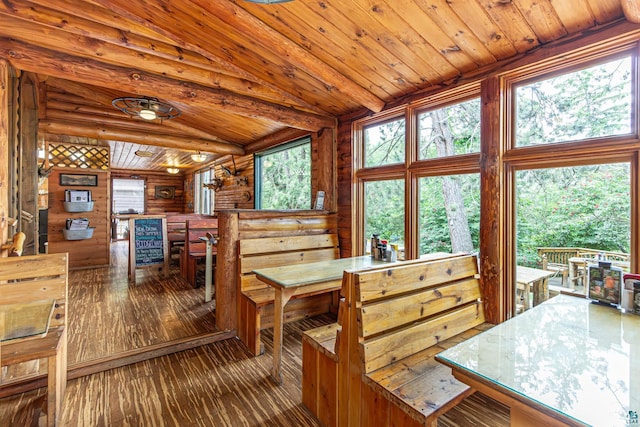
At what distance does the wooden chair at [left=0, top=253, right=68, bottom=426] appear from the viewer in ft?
5.34

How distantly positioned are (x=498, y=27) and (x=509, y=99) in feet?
1.86

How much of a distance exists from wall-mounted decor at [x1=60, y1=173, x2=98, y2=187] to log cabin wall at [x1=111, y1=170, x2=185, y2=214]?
16.1ft

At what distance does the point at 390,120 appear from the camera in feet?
10.8

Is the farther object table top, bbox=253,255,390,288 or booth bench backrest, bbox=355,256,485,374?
table top, bbox=253,255,390,288

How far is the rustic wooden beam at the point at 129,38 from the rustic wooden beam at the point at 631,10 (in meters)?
2.72

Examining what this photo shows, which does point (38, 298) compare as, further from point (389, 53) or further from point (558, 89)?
point (558, 89)

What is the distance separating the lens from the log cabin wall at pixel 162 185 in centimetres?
1080

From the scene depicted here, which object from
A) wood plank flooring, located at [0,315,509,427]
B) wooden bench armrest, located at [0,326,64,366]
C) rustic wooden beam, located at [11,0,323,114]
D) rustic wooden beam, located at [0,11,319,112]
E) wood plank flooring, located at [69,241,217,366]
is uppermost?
rustic wooden beam, located at [11,0,323,114]

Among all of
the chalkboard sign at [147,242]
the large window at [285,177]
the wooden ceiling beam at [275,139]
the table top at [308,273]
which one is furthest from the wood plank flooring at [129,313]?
the wooden ceiling beam at [275,139]

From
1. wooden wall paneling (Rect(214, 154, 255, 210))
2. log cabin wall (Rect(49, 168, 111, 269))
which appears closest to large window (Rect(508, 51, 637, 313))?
wooden wall paneling (Rect(214, 154, 255, 210))

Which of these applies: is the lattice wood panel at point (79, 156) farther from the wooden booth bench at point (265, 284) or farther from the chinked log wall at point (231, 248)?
the wooden booth bench at point (265, 284)

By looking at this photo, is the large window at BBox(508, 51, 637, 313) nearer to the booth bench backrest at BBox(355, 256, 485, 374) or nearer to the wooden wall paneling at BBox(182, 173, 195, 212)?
the booth bench backrest at BBox(355, 256, 485, 374)

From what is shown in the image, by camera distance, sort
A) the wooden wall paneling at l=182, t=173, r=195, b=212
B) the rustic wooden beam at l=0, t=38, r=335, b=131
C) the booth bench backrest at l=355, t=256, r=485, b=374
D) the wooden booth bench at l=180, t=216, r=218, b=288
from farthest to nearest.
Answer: the wooden wall paneling at l=182, t=173, r=195, b=212 → the wooden booth bench at l=180, t=216, r=218, b=288 → the rustic wooden beam at l=0, t=38, r=335, b=131 → the booth bench backrest at l=355, t=256, r=485, b=374

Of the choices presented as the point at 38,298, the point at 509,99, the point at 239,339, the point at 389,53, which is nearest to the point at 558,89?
the point at 509,99
